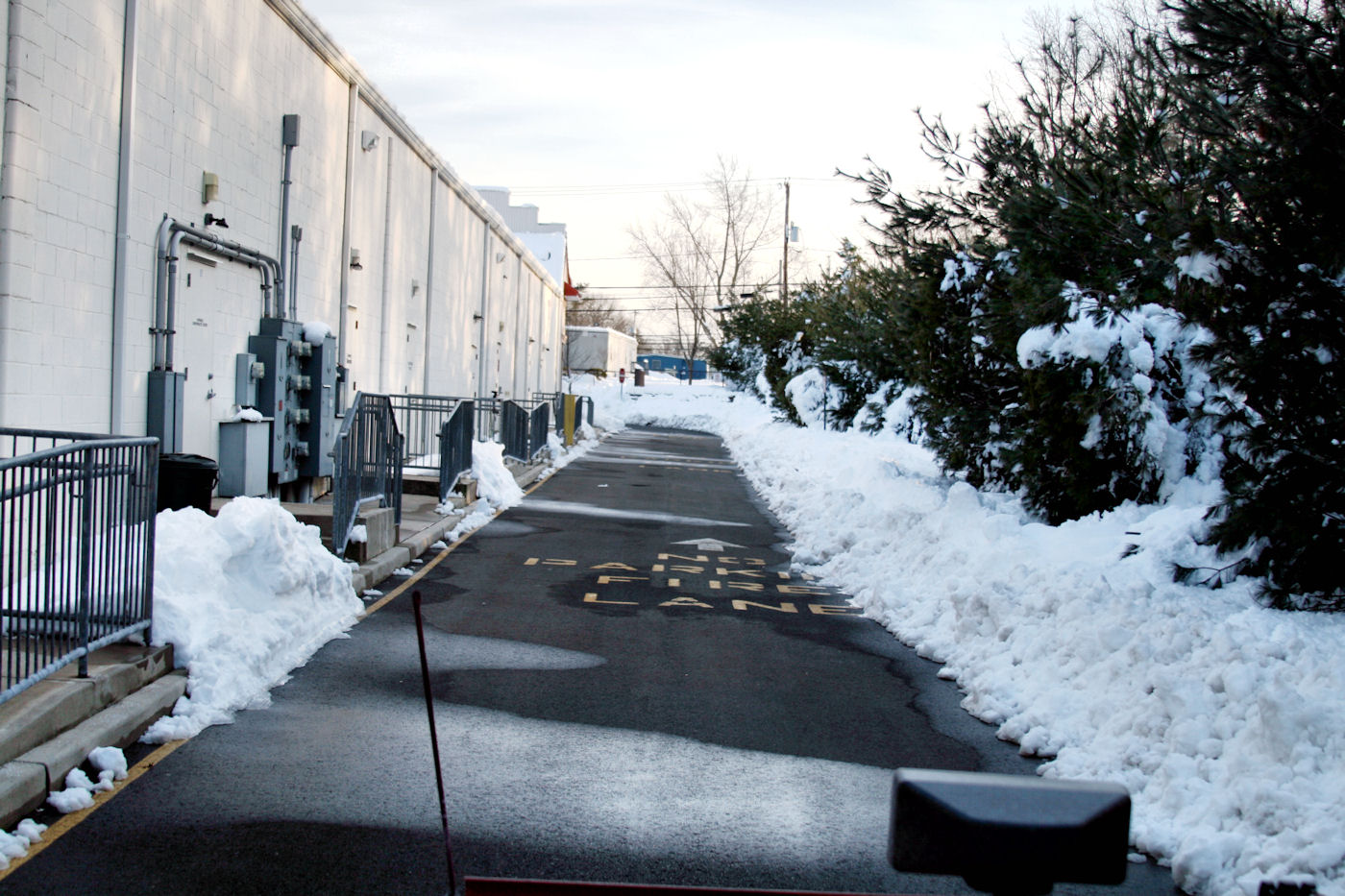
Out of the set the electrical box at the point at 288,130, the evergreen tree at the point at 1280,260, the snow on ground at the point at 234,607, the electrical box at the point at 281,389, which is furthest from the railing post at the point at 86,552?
the electrical box at the point at 288,130

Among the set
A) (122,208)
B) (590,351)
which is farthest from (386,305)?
(590,351)

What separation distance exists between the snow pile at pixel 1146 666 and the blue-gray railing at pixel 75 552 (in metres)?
5.06

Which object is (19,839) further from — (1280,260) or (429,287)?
(429,287)

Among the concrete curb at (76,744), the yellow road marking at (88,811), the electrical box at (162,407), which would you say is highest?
the electrical box at (162,407)

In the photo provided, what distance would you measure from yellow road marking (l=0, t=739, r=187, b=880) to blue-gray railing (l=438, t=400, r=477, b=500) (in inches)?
403

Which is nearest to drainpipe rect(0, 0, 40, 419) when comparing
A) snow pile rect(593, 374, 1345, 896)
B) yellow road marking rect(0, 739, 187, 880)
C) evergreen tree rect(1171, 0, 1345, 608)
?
yellow road marking rect(0, 739, 187, 880)

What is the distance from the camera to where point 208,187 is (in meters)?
12.3

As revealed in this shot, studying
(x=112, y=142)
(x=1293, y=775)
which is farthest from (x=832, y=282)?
(x=1293, y=775)

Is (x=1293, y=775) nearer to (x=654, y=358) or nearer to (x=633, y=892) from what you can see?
(x=633, y=892)

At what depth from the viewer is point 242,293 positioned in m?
13.7

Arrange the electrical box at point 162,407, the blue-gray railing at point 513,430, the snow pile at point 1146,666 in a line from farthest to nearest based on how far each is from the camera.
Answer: the blue-gray railing at point 513,430 → the electrical box at point 162,407 → the snow pile at point 1146,666

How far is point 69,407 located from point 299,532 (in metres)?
2.56

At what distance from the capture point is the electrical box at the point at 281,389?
14062 mm

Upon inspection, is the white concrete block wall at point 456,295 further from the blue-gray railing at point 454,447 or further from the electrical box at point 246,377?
the electrical box at point 246,377
